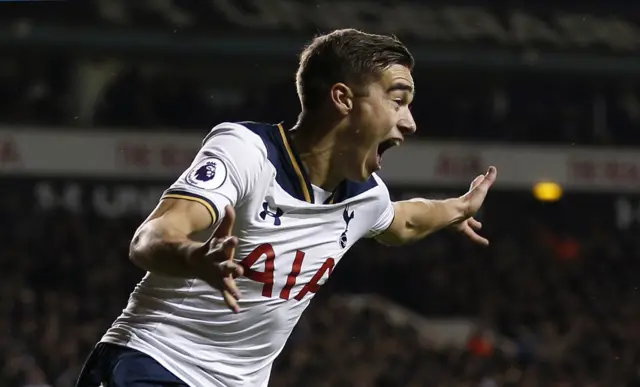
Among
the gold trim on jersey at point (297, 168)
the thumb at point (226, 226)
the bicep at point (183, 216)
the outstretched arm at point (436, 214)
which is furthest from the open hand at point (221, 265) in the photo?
the outstretched arm at point (436, 214)

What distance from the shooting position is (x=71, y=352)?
1002 centimetres

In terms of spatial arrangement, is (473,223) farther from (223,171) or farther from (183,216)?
(183,216)

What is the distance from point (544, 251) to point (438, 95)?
2.25m

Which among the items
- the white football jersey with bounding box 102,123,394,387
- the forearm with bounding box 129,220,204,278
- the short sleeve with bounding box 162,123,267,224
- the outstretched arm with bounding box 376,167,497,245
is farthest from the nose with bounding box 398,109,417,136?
the forearm with bounding box 129,220,204,278

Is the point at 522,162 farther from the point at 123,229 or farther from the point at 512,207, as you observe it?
the point at 123,229

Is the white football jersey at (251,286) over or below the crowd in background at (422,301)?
over

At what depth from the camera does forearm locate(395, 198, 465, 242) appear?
4371 mm

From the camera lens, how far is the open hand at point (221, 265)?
→ 8.89 feet

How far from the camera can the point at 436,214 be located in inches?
173

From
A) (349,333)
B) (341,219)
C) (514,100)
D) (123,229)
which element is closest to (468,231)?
(341,219)

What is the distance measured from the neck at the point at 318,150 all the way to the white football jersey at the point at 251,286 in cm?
4

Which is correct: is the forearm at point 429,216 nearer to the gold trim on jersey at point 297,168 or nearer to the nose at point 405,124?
the nose at point 405,124

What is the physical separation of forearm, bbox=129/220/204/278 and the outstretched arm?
4.69 ft

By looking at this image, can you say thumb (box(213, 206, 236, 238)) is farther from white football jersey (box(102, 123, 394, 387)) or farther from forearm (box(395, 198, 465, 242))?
forearm (box(395, 198, 465, 242))
